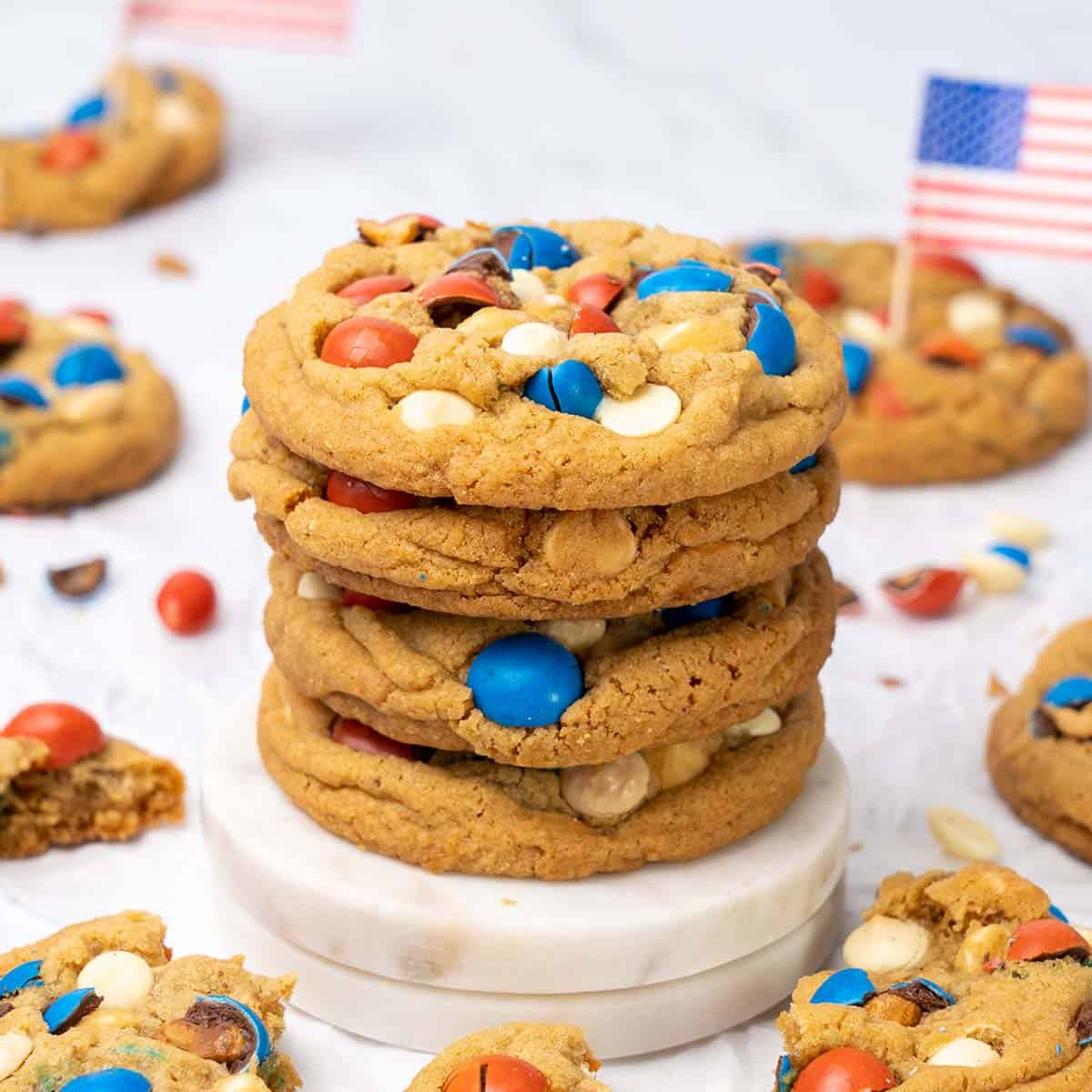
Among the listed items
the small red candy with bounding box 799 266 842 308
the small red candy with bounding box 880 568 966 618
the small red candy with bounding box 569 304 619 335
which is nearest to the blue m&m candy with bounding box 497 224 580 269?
the small red candy with bounding box 569 304 619 335

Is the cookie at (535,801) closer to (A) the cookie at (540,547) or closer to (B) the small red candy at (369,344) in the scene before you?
(A) the cookie at (540,547)

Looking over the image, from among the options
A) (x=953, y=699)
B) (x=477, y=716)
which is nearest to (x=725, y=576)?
(x=477, y=716)

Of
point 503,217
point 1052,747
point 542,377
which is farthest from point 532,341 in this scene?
point 503,217

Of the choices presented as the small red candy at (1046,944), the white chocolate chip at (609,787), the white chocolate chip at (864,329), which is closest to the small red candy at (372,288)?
the white chocolate chip at (609,787)

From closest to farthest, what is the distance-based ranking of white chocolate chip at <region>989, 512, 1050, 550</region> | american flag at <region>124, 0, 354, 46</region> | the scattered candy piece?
the scattered candy piece
white chocolate chip at <region>989, 512, 1050, 550</region>
american flag at <region>124, 0, 354, 46</region>

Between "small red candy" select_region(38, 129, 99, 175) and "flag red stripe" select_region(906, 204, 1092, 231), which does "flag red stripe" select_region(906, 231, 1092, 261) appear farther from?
"small red candy" select_region(38, 129, 99, 175)
